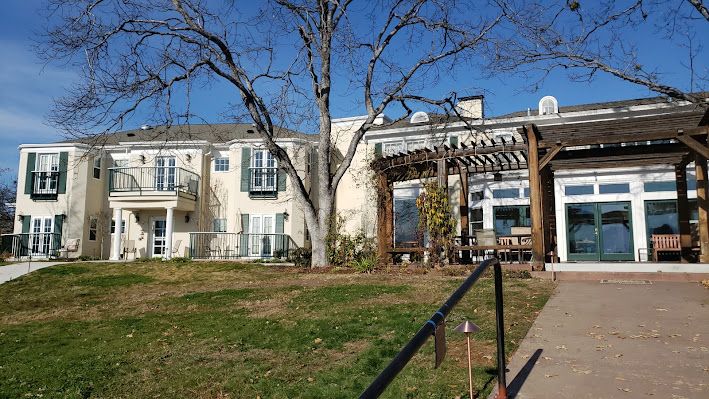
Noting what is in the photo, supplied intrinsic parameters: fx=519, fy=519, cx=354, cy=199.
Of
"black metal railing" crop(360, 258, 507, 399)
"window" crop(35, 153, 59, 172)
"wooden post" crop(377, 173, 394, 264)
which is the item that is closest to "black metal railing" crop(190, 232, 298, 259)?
"window" crop(35, 153, 59, 172)

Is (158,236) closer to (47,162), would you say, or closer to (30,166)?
(47,162)

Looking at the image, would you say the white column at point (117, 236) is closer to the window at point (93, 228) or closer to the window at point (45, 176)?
the window at point (93, 228)

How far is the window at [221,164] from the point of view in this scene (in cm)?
2634

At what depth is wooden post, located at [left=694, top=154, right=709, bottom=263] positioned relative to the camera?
1325 centimetres

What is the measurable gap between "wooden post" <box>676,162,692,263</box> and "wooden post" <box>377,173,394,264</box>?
8.34 metres

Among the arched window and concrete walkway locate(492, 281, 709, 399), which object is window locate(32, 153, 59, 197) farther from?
concrete walkway locate(492, 281, 709, 399)

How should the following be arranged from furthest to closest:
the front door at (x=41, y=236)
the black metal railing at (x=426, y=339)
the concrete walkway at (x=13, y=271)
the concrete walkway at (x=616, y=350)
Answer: the front door at (x=41, y=236), the concrete walkway at (x=13, y=271), the concrete walkway at (x=616, y=350), the black metal railing at (x=426, y=339)

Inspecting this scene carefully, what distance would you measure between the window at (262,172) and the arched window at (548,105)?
12.3 meters

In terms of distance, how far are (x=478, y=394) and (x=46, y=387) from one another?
14.2 ft

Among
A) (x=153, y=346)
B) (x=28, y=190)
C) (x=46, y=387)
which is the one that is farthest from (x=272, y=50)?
(x=28, y=190)

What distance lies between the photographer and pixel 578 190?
1844 centimetres

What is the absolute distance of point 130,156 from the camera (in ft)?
87.6

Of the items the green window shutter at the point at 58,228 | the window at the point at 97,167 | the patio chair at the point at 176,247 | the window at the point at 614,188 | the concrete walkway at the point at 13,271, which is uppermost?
the window at the point at 97,167

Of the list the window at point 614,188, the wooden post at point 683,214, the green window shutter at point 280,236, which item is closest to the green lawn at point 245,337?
the wooden post at point 683,214
